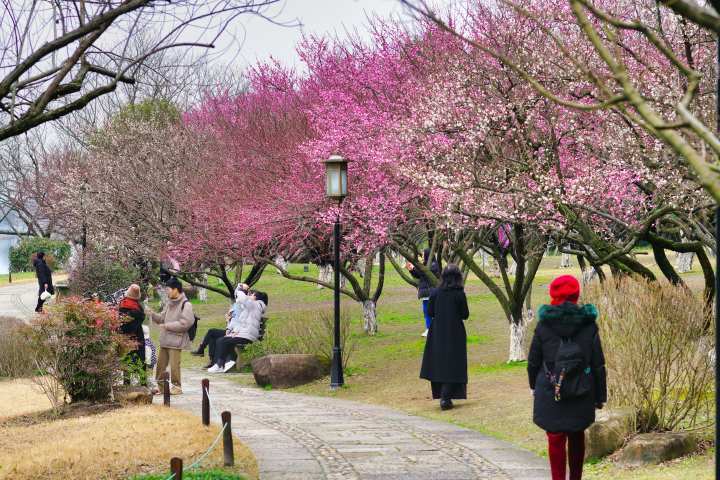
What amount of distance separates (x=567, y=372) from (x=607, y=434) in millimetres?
2506

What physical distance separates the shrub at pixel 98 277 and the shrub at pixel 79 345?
15908 mm

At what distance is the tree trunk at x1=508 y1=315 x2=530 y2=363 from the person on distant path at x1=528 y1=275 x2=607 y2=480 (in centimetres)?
1109

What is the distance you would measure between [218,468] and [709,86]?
8.70 metres

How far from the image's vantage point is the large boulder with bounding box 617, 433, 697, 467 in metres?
9.51

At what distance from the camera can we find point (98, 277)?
100ft

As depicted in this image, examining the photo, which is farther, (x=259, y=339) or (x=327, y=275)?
(x=327, y=275)

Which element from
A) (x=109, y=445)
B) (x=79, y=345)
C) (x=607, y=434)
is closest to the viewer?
(x=607, y=434)

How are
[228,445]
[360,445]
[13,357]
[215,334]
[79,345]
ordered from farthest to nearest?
[215,334] → [13,357] → [79,345] → [360,445] → [228,445]

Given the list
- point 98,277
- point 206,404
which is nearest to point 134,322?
point 206,404

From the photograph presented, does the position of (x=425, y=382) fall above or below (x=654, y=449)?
below

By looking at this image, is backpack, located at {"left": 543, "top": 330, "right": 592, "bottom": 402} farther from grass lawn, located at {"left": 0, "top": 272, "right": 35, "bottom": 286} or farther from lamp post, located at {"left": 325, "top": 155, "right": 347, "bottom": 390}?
grass lawn, located at {"left": 0, "top": 272, "right": 35, "bottom": 286}

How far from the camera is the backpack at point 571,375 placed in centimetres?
784

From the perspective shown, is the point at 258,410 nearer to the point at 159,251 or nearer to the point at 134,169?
the point at 159,251

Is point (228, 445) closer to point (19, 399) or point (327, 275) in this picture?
point (19, 399)
